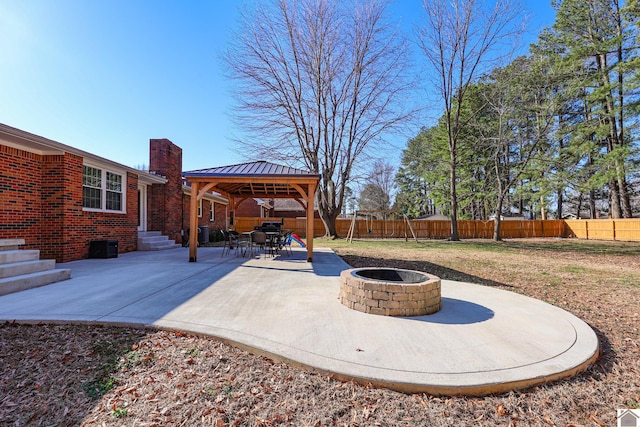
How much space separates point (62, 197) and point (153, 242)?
4.00m

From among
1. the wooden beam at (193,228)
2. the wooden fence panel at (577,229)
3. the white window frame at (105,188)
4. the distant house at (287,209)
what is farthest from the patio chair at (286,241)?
the wooden fence panel at (577,229)

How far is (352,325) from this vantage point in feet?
11.3

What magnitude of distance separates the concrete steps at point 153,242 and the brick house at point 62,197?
199 millimetres

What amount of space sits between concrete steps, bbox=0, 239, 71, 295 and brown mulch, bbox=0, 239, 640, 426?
1.89m

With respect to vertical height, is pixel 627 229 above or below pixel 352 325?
above

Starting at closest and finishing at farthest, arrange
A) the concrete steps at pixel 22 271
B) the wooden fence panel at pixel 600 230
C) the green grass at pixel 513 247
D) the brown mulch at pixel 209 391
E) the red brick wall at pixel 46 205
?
the brown mulch at pixel 209 391
the concrete steps at pixel 22 271
the red brick wall at pixel 46 205
the green grass at pixel 513 247
the wooden fence panel at pixel 600 230

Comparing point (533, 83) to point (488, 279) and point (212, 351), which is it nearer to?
point (488, 279)

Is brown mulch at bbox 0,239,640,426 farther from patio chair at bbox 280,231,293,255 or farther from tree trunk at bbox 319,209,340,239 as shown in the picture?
tree trunk at bbox 319,209,340,239

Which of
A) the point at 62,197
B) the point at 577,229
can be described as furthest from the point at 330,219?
the point at 577,229

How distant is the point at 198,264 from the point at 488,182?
29696 mm

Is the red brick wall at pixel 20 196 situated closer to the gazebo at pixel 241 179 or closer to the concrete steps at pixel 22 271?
the concrete steps at pixel 22 271

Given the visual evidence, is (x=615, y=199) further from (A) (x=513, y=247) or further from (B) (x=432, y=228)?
(B) (x=432, y=228)

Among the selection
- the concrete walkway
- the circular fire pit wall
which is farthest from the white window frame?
the circular fire pit wall

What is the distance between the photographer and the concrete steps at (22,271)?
4.59 metres
